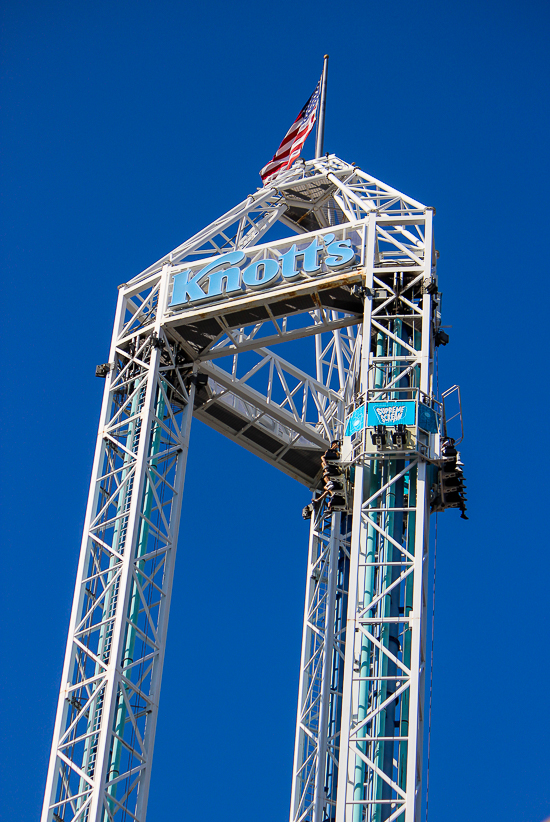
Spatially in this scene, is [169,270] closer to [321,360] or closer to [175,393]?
[175,393]

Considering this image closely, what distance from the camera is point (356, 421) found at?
1415 inches

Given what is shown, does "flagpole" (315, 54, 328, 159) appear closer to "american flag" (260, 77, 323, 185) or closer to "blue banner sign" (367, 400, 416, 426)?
"american flag" (260, 77, 323, 185)

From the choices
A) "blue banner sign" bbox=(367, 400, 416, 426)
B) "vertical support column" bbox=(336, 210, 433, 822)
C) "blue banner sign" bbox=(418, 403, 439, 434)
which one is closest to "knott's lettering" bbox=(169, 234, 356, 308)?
"vertical support column" bbox=(336, 210, 433, 822)

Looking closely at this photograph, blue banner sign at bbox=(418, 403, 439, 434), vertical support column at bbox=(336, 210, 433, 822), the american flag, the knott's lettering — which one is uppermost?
the american flag

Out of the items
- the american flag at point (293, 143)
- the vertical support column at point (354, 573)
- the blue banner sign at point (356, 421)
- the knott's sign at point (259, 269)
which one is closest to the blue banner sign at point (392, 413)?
the blue banner sign at point (356, 421)

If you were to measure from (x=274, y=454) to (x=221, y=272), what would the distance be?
8.21m

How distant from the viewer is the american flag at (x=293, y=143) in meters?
46.4

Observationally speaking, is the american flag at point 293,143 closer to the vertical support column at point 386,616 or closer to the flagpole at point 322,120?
the flagpole at point 322,120

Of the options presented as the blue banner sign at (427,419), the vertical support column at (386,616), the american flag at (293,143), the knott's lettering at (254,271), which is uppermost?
the american flag at (293,143)

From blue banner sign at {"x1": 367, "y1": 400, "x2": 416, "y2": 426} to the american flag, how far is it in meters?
13.0

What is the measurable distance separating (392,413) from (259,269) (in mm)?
6920

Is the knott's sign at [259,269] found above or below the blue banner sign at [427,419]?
above

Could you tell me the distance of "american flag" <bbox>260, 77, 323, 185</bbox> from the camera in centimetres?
4638

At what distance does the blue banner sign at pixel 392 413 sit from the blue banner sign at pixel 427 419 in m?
0.21
